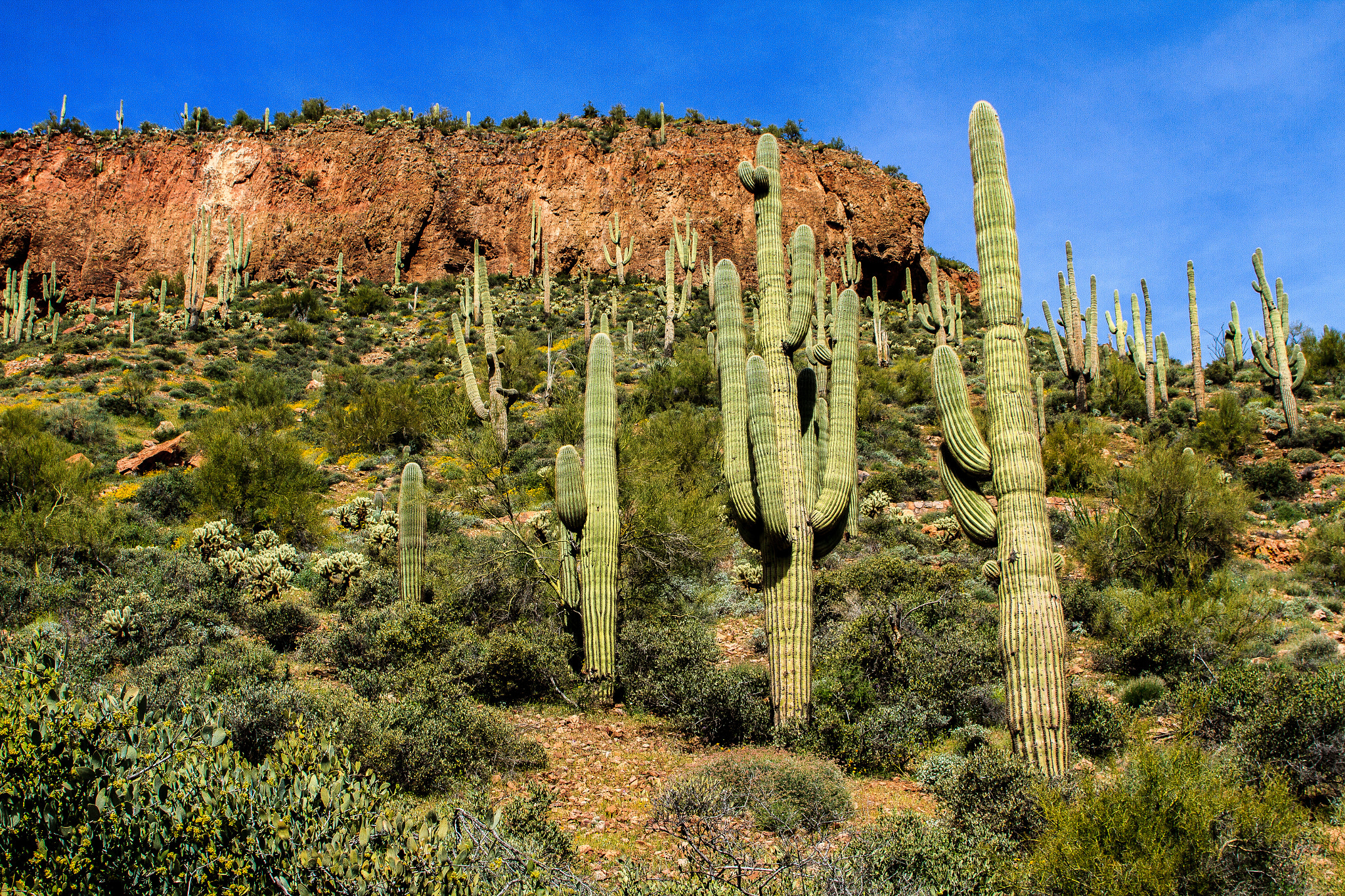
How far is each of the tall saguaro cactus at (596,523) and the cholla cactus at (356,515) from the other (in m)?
9.18

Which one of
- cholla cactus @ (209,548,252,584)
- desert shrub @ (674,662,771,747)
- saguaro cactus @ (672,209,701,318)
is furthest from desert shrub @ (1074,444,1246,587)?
saguaro cactus @ (672,209,701,318)

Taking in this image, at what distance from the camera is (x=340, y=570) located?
13625 millimetres

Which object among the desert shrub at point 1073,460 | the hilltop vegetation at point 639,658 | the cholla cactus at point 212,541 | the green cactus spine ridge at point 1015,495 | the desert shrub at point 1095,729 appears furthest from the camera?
the desert shrub at point 1073,460

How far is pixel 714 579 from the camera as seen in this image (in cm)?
1535

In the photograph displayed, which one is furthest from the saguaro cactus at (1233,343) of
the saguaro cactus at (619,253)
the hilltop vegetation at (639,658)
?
the saguaro cactus at (619,253)

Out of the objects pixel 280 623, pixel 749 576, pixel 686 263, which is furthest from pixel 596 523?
pixel 686 263

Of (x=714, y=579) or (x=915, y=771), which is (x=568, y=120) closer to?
(x=714, y=579)

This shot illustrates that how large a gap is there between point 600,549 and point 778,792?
4.60m

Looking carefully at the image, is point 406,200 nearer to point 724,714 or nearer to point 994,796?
point 724,714

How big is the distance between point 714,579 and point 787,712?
7.50 metres

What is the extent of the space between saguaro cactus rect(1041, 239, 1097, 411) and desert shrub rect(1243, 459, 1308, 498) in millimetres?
6812

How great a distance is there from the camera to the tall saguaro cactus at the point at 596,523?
10.1 m

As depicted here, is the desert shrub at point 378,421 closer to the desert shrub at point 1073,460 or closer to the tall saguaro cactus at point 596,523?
the tall saguaro cactus at point 596,523

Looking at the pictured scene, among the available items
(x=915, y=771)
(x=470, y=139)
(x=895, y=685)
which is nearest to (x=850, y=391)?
(x=895, y=685)
